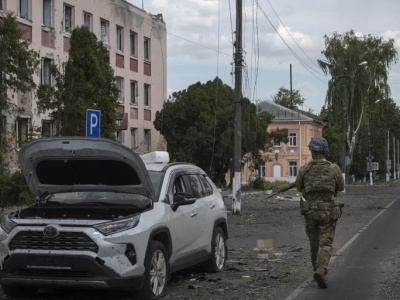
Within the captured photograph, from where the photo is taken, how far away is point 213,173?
50750 mm

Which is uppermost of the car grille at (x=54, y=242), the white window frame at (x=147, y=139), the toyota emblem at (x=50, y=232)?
the white window frame at (x=147, y=139)

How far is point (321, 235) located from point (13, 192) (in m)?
13.6

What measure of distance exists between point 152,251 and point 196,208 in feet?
5.68

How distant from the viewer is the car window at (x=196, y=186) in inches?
396

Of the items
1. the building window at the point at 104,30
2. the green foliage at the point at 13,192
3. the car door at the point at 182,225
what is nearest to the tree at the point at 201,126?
the building window at the point at 104,30

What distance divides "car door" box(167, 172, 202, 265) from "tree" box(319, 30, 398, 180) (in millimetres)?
52937

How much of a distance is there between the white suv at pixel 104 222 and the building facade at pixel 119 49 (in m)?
16.8

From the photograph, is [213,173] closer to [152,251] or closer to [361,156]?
[152,251]

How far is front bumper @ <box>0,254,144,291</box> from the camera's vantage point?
7.64 meters

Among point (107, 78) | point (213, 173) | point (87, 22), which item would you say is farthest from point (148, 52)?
point (107, 78)

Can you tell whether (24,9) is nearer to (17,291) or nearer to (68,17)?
(68,17)

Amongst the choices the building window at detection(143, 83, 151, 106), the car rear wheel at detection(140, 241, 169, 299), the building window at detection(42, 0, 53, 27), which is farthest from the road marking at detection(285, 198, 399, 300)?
the building window at detection(143, 83, 151, 106)

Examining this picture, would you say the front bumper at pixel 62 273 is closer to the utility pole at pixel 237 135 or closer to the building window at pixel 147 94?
the utility pole at pixel 237 135

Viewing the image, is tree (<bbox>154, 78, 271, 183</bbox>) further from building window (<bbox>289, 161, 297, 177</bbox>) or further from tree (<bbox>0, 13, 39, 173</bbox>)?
building window (<bbox>289, 161, 297, 177</bbox>)
